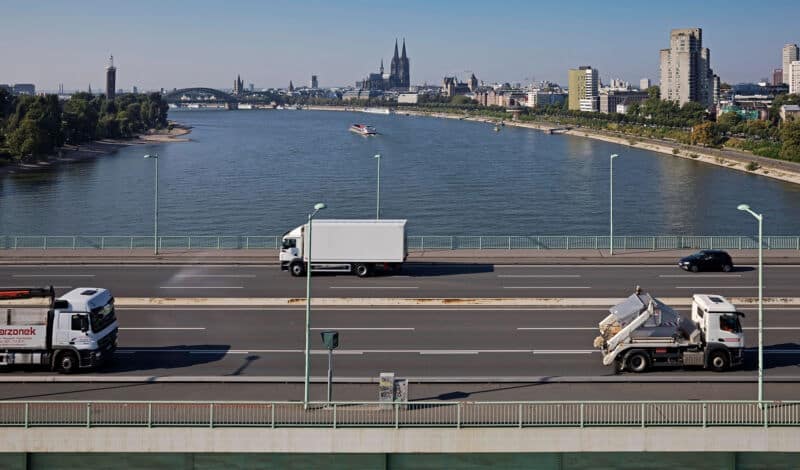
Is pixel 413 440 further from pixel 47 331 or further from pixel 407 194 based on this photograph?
pixel 407 194

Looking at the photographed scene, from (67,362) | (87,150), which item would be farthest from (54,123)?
(67,362)

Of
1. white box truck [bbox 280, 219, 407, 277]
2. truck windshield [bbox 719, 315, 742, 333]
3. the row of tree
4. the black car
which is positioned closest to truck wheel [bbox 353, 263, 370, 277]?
white box truck [bbox 280, 219, 407, 277]

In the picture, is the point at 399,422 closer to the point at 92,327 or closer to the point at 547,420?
the point at 547,420

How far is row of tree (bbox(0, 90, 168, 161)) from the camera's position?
373 feet

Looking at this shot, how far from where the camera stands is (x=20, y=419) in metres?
17.9

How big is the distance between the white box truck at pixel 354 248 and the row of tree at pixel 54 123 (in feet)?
291

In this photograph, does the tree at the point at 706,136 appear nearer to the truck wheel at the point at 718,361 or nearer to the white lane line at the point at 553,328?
the white lane line at the point at 553,328

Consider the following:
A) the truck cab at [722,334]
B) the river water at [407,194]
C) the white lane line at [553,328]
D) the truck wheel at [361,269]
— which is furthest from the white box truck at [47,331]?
the river water at [407,194]

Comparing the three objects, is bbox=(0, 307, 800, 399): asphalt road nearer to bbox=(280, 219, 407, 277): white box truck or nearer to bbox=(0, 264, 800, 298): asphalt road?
bbox=(0, 264, 800, 298): asphalt road

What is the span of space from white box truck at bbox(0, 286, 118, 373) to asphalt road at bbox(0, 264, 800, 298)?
31.0 ft

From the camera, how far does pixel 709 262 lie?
119ft

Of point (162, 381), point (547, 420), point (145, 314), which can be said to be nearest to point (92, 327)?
point (162, 381)

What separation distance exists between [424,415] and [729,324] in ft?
29.6

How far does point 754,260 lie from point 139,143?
447 ft
